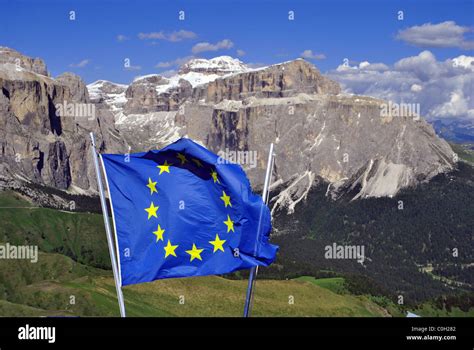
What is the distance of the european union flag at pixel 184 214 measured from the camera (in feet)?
95.4

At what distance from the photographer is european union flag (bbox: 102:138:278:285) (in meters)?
29.1

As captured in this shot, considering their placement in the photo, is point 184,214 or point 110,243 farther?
point 184,214

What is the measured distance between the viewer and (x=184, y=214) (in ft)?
96.9

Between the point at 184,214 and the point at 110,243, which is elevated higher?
the point at 184,214

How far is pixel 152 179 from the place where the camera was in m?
29.9

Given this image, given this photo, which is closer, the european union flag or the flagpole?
the flagpole

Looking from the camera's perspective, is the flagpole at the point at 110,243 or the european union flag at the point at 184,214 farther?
the european union flag at the point at 184,214
